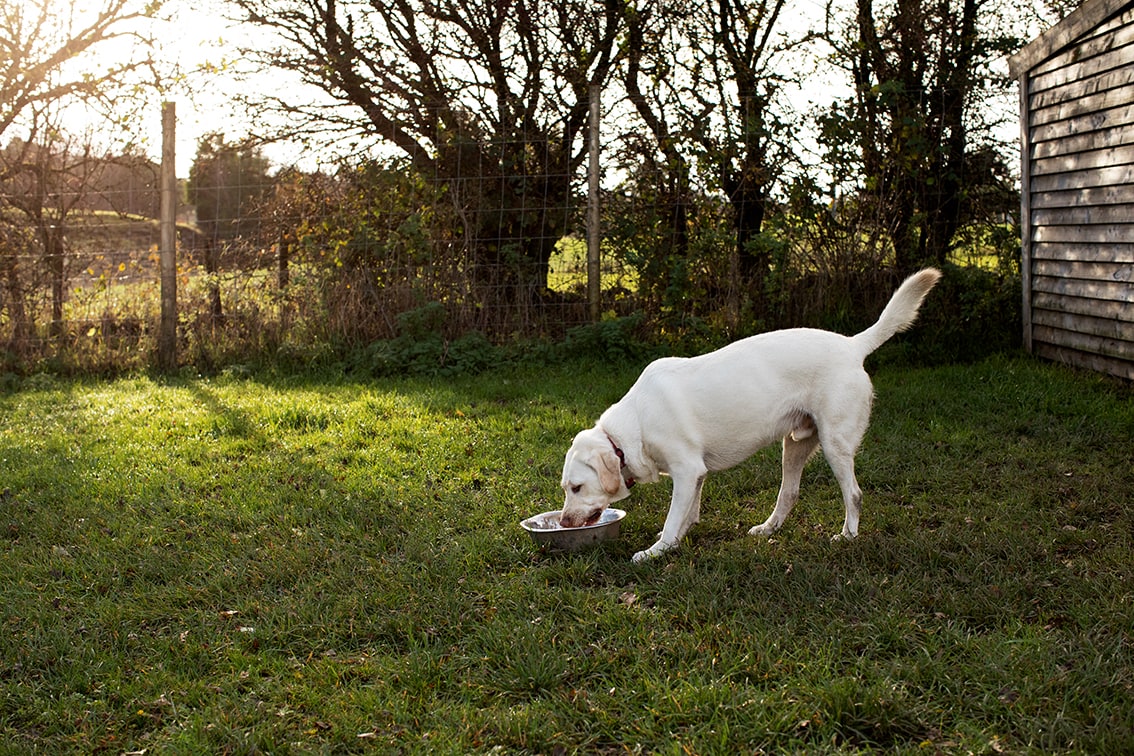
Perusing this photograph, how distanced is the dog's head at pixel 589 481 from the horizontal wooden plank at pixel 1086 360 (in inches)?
203

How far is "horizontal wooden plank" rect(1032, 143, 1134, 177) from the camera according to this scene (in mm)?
7531

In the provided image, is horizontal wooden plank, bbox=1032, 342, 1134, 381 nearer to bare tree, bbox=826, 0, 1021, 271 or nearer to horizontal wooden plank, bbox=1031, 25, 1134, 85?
bare tree, bbox=826, 0, 1021, 271

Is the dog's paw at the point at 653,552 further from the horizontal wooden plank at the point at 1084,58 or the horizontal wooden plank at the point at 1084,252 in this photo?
the horizontal wooden plank at the point at 1084,58

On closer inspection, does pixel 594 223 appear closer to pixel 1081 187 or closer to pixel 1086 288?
pixel 1081 187

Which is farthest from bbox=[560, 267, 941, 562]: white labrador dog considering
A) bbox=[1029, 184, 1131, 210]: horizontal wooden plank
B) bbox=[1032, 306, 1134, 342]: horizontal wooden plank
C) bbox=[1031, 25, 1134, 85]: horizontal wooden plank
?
bbox=[1031, 25, 1134, 85]: horizontal wooden plank

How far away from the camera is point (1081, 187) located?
8.15m

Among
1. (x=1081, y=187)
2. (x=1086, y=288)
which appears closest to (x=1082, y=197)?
(x=1081, y=187)

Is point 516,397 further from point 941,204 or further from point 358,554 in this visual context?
point 941,204

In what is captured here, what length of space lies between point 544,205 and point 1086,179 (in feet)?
16.9

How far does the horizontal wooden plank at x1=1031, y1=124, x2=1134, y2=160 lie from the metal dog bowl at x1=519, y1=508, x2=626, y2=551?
18.5ft

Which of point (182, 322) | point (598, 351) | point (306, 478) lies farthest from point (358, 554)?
point (182, 322)

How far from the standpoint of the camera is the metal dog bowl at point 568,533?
4469mm

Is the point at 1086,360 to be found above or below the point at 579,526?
above

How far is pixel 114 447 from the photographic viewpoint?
6625 millimetres
